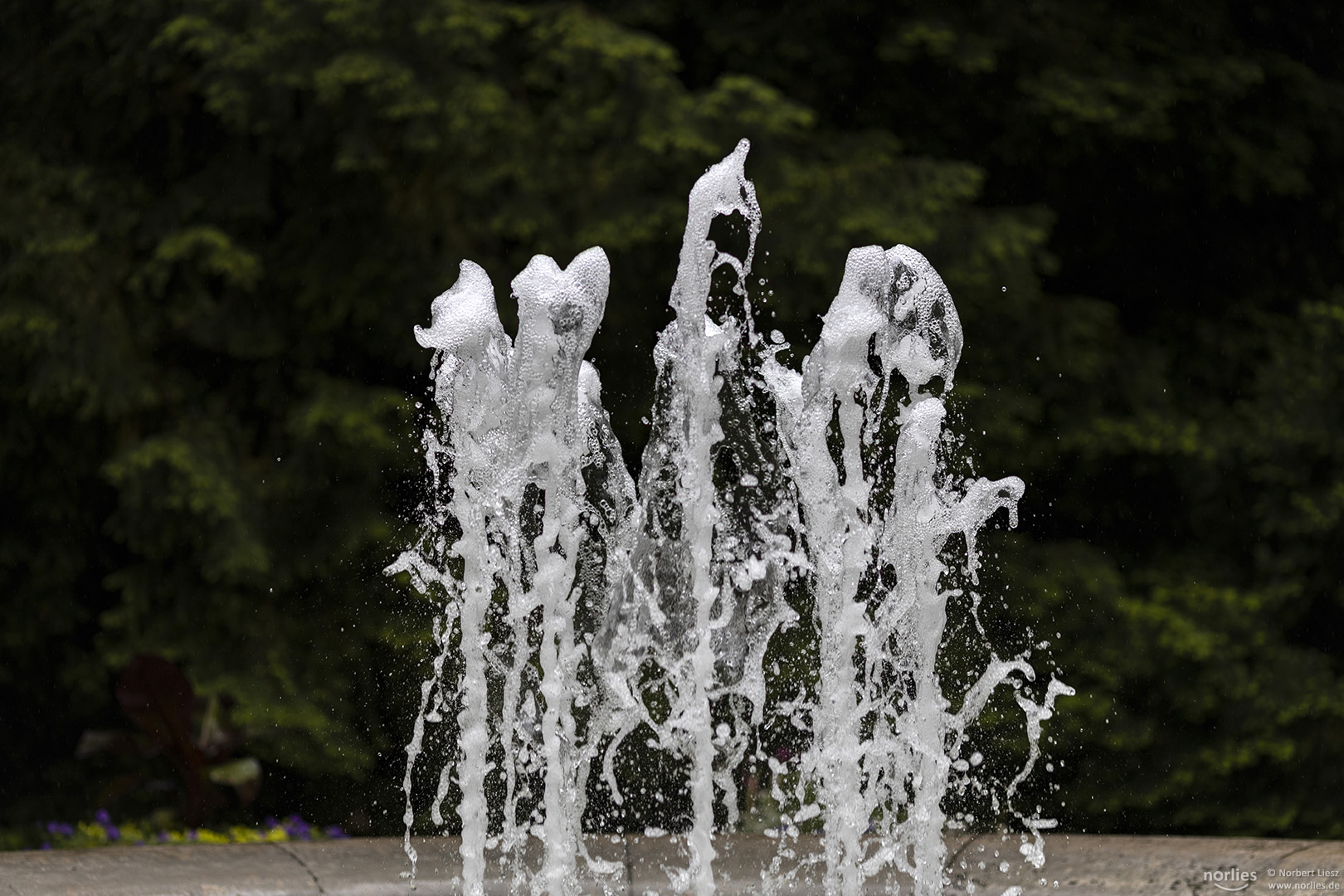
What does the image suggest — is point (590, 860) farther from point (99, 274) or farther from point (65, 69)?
point (65, 69)

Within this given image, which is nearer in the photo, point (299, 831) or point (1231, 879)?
point (1231, 879)

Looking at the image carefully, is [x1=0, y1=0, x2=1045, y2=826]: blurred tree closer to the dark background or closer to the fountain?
the dark background

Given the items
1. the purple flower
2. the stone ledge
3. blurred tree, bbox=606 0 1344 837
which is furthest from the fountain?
blurred tree, bbox=606 0 1344 837

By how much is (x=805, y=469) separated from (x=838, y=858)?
0.76 m

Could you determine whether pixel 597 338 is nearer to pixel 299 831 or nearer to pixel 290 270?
pixel 290 270

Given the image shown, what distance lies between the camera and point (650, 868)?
286 centimetres

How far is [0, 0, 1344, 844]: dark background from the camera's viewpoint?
539 cm

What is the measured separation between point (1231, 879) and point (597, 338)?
345cm

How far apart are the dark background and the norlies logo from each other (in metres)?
2.75

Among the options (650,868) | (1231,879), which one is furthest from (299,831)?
(1231,879)

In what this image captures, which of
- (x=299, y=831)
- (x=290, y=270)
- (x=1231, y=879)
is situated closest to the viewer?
(x=1231, y=879)

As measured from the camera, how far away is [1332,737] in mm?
5613

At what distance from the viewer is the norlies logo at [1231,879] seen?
261 centimetres

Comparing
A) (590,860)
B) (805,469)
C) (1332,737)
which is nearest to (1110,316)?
(1332,737)
